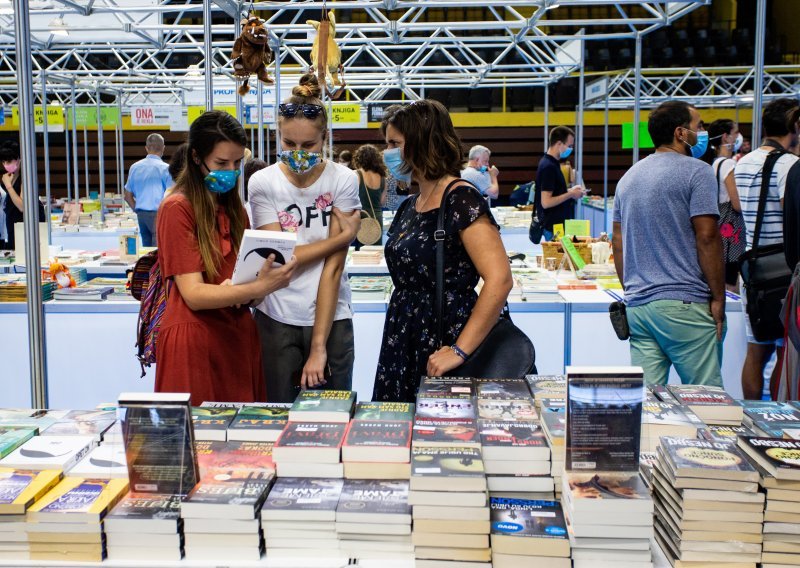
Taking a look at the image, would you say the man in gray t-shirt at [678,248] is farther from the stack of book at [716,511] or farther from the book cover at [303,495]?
the book cover at [303,495]

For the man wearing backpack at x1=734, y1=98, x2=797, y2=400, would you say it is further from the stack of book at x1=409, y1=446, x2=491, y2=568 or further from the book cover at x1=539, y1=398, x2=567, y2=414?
the stack of book at x1=409, y1=446, x2=491, y2=568

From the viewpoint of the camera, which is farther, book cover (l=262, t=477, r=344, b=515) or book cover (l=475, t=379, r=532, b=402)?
book cover (l=475, t=379, r=532, b=402)

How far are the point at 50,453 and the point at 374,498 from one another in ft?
2.23

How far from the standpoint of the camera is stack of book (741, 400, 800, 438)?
5.72ft

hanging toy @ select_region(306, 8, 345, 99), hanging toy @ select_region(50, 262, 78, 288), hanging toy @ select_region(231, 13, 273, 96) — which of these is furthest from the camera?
hanging toy @ select_region(50, 262, 78, 288)

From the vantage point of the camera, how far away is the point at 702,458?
4.70 feet

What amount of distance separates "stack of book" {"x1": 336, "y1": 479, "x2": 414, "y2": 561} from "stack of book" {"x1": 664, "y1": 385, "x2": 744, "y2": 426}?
74 cm

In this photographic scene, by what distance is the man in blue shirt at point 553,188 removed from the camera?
6859 millimetres

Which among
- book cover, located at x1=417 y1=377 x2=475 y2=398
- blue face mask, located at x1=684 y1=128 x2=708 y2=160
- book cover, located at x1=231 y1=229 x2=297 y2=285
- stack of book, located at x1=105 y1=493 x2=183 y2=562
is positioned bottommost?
stack of book, located at x1=105 y1=493 x2=183 y2=562

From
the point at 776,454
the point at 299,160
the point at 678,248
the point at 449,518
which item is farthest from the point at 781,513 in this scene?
the point at 678,248

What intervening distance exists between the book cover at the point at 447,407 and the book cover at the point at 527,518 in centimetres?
25

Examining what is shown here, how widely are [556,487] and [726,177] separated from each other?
408cm

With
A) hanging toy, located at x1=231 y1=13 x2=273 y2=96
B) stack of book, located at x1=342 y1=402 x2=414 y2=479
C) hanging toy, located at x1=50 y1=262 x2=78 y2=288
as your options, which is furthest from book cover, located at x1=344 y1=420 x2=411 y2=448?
hanging toy, located at x1=50 y1=262 x2=78 y2=288

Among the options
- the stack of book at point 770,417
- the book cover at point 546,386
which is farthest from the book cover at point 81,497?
the stack of book at point 770,417
